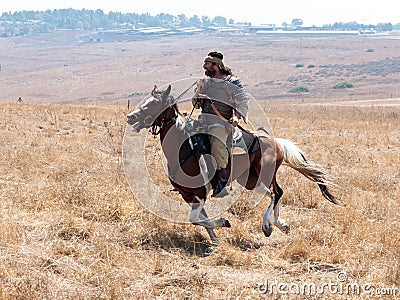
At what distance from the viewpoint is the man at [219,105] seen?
6977 mm

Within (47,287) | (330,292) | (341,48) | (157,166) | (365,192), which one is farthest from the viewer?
(341,48)

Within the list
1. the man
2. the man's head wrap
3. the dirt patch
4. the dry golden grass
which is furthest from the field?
the dirt patch

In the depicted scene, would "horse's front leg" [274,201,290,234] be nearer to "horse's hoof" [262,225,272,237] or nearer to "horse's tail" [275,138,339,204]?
"horse's hoof" [262,225,272,237]

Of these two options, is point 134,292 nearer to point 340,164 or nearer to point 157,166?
point 157,166

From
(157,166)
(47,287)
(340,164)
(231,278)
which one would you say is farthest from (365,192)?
(47,287)

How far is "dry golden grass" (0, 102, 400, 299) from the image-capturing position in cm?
514

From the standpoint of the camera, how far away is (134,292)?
500 centimetres

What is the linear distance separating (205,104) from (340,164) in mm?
7241

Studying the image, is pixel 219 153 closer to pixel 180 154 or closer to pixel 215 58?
pixel 180 154

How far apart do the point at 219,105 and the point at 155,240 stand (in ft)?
7.24

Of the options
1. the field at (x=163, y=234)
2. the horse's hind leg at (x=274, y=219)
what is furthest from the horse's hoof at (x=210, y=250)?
the horse's hind leg at (x=274, y=219)

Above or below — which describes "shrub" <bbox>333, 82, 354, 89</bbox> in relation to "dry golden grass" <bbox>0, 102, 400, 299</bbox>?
below

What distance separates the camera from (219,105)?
23.4 feet

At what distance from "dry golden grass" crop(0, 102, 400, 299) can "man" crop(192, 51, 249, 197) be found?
1074mm
